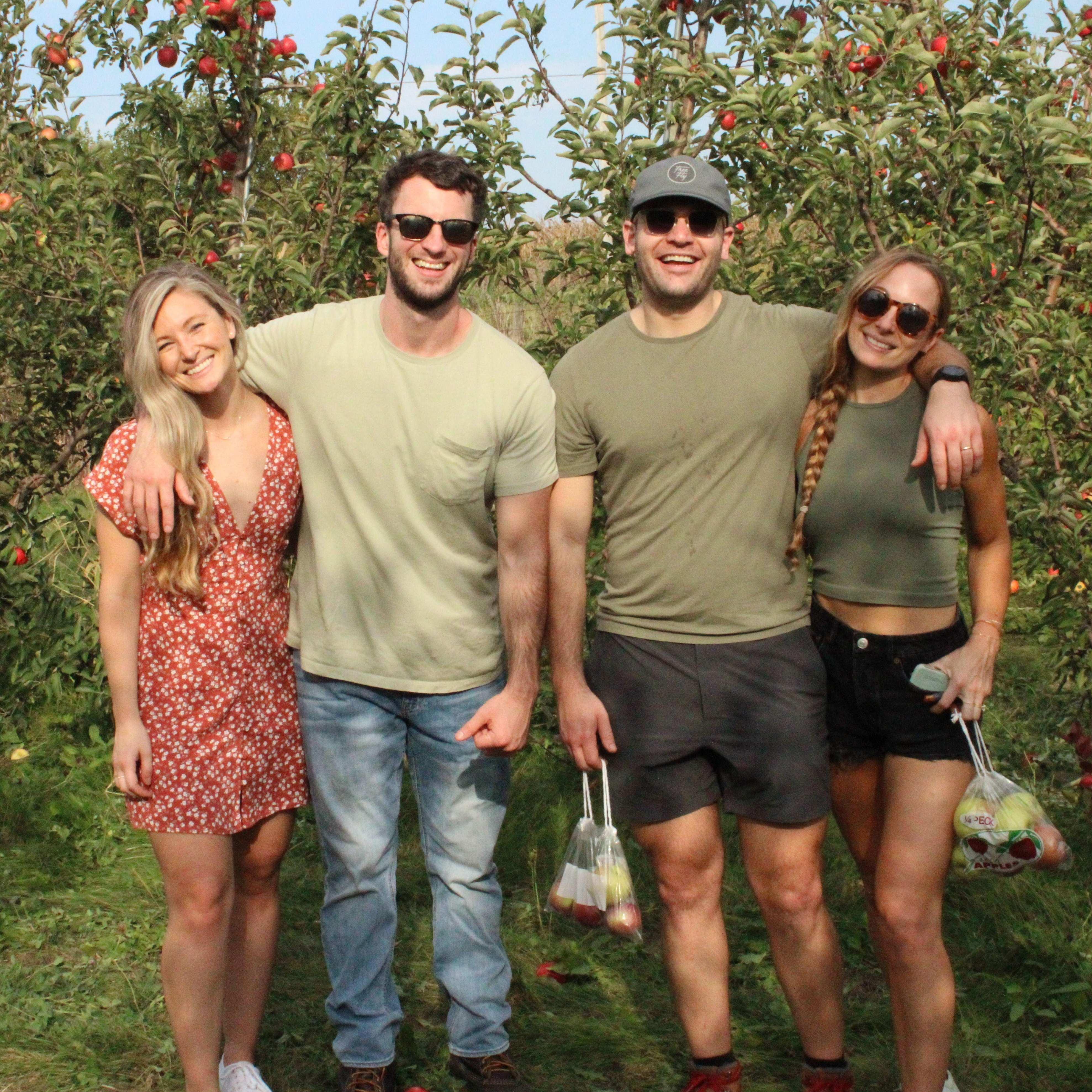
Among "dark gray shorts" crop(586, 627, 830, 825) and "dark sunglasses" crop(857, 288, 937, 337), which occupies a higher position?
"dark sunglasses" crop(857, 288, 937, 337)

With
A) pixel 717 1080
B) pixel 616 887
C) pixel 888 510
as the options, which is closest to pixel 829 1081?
pixel 717 1080

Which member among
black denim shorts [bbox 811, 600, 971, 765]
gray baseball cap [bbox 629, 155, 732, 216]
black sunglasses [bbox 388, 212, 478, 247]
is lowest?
black denim shorts [bbox 811, 600, 971, 765]

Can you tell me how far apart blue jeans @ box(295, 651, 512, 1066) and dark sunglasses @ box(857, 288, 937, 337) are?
111 cm

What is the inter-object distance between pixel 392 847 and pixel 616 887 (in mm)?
532

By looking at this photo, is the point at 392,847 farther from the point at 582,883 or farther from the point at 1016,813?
the point at 1016,813

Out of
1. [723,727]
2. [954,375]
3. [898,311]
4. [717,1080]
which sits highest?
[898,311]

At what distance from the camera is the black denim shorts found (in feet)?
8.73

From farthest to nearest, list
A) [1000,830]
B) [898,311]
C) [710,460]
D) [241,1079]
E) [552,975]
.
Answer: [552,975], [241,1079], [710,460], [898,311], [1000,830]

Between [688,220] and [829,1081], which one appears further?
[829,1081]

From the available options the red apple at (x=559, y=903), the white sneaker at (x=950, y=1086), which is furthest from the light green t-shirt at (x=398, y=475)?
the white sneaker at (x=950, y=1086)

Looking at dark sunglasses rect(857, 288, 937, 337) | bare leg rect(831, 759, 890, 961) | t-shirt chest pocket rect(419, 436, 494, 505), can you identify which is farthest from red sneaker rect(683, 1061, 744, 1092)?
dark sunglasses rect(857, 288, 937, 337)

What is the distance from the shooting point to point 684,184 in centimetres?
266

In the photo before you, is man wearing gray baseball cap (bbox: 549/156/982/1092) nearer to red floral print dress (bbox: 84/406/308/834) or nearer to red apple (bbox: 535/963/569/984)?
red floral print dress (bbox: 84/406/308/834)

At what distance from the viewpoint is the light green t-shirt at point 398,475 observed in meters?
2.78
